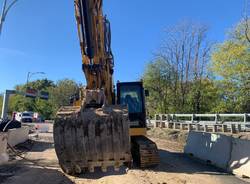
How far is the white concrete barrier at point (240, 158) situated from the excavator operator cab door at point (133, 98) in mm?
3406

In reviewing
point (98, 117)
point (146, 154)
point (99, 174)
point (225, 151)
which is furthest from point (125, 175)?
point (225, 151)

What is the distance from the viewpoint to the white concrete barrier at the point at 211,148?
12.0 metres

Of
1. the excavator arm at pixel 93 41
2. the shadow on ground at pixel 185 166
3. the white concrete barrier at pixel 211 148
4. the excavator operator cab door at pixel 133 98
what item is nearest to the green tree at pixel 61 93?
the white concrete barrier at pixel 211 148

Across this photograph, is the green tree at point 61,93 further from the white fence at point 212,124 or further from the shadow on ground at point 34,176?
the shadow on ground at point 34,176

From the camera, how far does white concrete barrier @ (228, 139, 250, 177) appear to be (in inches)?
419

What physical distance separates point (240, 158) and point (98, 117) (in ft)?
16.0

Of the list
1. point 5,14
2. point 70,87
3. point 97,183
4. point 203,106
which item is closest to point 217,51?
point 203,106

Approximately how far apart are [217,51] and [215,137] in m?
27.7

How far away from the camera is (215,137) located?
42.8 feet

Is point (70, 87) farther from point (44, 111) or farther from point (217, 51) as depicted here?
point (217, 51)

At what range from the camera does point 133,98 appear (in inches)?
534

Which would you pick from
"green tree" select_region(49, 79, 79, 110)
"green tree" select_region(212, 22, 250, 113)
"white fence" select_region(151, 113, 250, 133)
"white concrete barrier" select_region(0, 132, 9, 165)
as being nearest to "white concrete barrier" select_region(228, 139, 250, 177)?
"white concrete barrier" select_region(0, 132, 9, 165)

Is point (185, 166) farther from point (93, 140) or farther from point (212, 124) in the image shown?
point (212, 124)

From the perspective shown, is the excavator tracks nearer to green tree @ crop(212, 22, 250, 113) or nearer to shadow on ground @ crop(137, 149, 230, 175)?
shadow on ground @ crop(137, 149, 230, 175)
